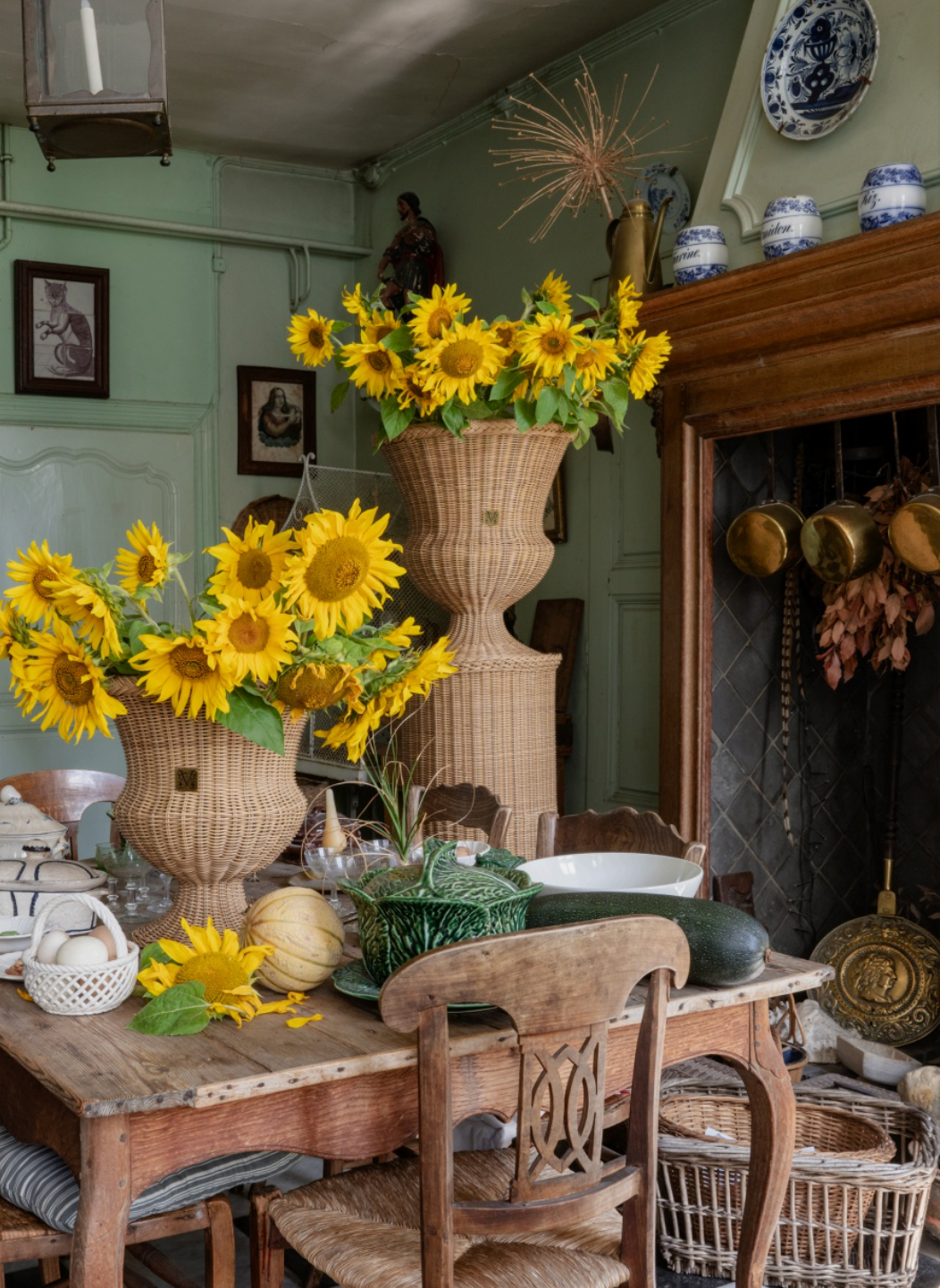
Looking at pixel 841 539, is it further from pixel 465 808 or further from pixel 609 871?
pixel 609 871

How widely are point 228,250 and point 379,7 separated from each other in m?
1.52

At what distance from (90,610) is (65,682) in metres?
0.11

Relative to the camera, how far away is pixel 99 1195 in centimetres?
126

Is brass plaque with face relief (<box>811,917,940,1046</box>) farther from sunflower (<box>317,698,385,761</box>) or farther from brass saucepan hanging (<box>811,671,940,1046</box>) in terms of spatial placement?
sunflower (<box>317,698,385,761</box>)

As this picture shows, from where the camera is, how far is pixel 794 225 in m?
2.73

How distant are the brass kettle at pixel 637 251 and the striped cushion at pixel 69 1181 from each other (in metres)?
2.29

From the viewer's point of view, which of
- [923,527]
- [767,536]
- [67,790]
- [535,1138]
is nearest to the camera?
[535,1138]

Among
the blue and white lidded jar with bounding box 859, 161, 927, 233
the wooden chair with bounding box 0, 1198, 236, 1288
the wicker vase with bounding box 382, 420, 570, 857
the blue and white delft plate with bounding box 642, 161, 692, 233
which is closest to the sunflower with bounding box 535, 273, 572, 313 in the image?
the wicker vase with bounding box 382, 420, 570, 857

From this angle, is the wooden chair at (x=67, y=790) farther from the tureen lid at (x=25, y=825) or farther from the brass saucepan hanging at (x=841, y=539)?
the brass saucepan hanging at (x=841, y=539)

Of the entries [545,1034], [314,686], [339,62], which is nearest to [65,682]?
[314,686]

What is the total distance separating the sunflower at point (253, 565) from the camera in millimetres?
1624

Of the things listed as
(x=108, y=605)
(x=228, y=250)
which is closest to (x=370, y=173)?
(x=228, y=250)

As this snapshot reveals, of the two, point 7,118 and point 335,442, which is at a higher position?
point 7,118

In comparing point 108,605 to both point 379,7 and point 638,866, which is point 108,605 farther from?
point 379,7
